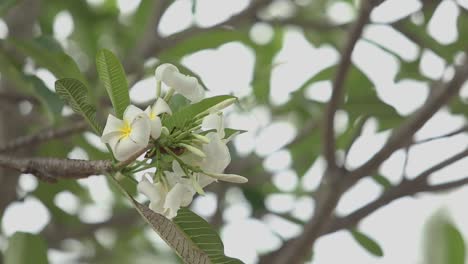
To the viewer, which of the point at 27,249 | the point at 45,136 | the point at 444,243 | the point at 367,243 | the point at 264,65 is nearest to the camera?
the point at 27,249

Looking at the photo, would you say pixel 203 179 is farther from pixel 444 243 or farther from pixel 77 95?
pixel 444 243

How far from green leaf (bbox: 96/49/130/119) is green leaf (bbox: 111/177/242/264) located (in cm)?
6

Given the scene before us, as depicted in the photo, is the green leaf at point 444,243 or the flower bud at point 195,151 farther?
the green leaf at point 444,243

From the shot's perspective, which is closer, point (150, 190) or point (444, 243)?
point (150, 190)

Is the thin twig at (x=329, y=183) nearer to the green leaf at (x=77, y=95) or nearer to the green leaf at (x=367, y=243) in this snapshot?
the green leaf at (x=367, y=243)

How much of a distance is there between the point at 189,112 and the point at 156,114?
2 cm

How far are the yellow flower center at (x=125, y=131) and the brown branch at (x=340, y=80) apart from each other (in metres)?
0.34

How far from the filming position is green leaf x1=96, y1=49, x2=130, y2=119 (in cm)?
58

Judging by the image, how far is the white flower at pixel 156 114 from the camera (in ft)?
1.76

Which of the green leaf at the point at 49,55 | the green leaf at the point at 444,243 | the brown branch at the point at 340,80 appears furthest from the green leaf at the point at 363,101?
the green leaf at the point at 49,55

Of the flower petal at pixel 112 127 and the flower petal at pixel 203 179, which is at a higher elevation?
the flower petal at pixel 112 127

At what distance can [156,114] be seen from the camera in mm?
552

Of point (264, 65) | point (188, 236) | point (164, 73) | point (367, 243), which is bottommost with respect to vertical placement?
point (188, 236)

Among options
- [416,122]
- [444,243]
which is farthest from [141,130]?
[444,243]
